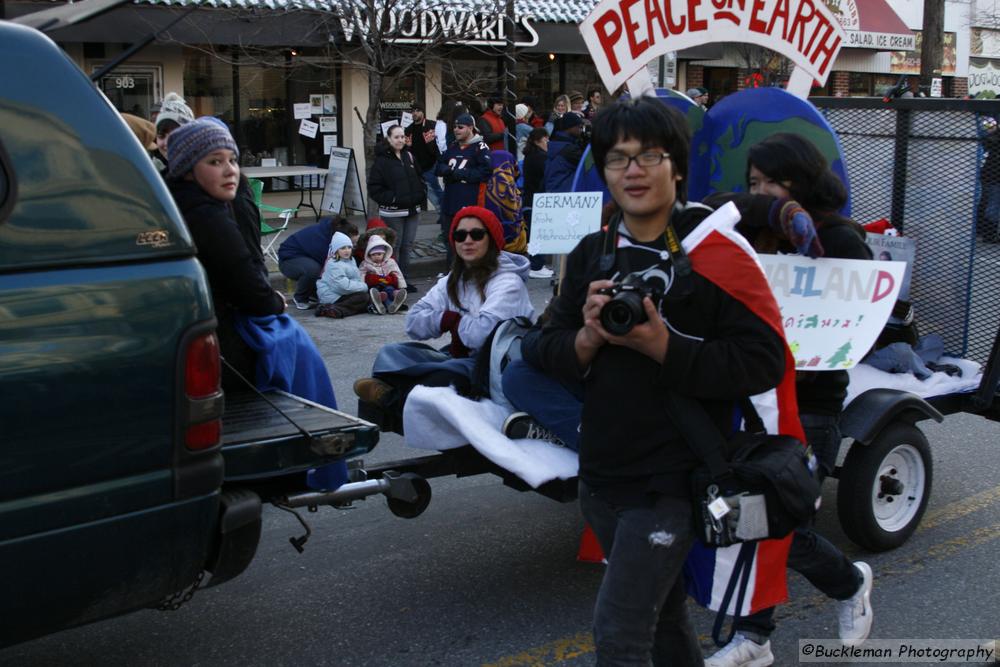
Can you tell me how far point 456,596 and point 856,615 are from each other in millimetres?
1517

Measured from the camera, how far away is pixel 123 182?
9.73ft

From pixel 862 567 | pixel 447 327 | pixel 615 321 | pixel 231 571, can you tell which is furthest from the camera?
pixel 447 327

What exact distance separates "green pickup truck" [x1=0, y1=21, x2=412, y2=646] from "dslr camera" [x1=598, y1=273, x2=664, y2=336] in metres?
1.08

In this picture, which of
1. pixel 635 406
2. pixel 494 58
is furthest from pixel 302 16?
pixel 635 406

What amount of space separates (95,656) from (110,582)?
1243mm

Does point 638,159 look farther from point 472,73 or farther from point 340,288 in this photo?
point 472,73

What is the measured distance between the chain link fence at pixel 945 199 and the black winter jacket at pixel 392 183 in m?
7.91

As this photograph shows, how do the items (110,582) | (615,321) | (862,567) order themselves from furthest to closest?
1. (862,567)
2. (110,582)
3. (615,321)

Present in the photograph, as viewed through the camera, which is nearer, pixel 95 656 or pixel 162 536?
pixel 162 536

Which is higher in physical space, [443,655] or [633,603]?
[633,603]

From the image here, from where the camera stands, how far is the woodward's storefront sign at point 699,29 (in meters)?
5.35

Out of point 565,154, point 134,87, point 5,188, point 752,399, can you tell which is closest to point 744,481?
point 752,399

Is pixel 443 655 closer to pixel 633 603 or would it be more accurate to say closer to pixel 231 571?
pixel 231 571

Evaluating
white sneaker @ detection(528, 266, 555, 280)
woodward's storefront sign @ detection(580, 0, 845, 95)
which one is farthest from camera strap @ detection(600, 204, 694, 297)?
white sneaker @ detection(528, 266, 555, 280)
